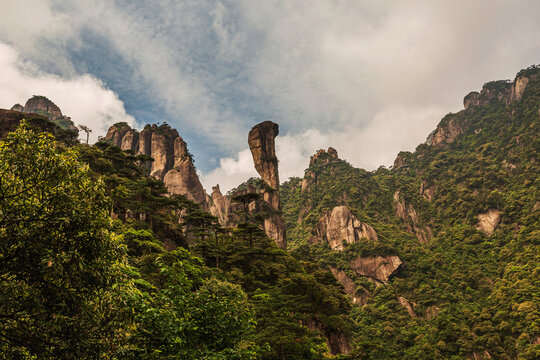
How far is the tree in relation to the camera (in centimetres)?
568

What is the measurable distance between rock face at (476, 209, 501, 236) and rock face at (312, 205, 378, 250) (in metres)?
30.5

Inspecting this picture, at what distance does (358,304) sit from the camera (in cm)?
8381

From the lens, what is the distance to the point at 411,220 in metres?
117

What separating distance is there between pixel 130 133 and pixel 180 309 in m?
85.8

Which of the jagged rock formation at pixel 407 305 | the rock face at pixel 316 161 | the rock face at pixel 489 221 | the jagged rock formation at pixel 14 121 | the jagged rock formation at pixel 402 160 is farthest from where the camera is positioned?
the jagged rock formation at pixel 402 160

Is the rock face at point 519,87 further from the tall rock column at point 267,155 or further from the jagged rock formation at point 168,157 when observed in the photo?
the jagged rock formation at point 168,157

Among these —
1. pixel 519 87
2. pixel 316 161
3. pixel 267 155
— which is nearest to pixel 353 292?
pixel 267 155

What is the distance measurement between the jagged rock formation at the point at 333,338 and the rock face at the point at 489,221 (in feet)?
262

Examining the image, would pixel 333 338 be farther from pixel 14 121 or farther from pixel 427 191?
pixel 427 191

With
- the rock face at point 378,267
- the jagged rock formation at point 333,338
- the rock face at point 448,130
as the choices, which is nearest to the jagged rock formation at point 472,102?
the rock face at point 448,130

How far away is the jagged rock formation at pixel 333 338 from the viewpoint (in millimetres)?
30297

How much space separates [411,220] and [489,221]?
2609 cm

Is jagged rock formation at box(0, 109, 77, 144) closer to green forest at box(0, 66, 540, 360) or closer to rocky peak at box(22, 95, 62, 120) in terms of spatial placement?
green forest at box(0, 66, 540, 360)

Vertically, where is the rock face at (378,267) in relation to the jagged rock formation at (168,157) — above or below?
below
